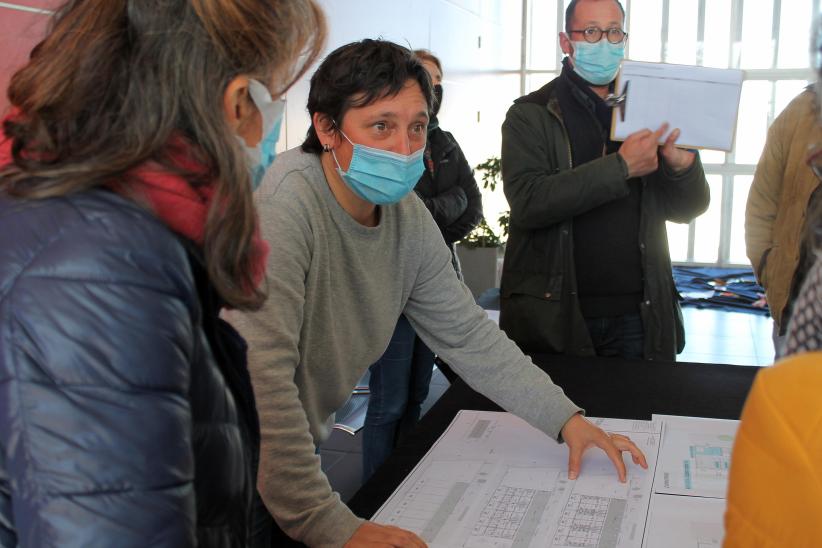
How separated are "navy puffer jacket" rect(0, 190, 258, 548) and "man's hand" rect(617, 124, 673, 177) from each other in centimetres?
182

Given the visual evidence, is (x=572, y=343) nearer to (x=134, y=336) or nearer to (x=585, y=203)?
(x=585, y=203)

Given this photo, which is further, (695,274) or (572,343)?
(695,274)

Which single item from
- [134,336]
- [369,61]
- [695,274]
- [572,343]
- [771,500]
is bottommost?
[695,274]

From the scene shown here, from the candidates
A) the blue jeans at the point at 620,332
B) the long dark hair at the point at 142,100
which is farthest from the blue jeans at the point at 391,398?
the long dark hair at the point at 142,100

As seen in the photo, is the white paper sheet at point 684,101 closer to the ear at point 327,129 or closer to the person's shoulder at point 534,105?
the person's shoulder at point 534,105

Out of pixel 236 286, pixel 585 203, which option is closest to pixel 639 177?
pixel 585 203

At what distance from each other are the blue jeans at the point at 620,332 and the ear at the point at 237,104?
5.66 feet

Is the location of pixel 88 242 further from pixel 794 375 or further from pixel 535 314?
pixel 535 314

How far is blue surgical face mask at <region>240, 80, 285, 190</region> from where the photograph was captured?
0.88m

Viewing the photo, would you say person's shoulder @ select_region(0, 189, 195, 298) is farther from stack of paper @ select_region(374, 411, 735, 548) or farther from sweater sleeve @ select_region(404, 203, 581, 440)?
sweater sleeve @ select_region(404, 203, 581, 440)

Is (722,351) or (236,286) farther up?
(236,286)

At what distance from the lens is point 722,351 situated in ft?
18.9

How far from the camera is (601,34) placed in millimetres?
2600

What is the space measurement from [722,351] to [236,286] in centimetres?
545
